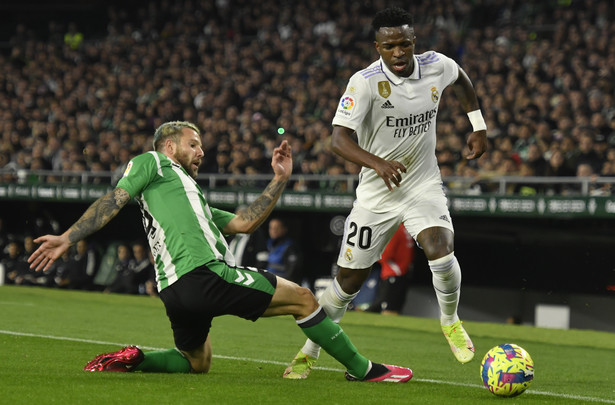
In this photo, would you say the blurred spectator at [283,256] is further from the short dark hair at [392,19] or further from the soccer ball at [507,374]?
the soccer ball at [507,374]

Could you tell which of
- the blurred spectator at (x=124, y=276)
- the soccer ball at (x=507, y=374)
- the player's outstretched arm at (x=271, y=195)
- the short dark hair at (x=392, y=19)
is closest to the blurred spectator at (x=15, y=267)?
the blurred spectator at (x=124, y=276)

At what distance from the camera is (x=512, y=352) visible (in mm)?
6355

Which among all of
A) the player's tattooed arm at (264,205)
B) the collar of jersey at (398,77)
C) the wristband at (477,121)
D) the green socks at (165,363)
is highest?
the collar of jersey at (398,77)

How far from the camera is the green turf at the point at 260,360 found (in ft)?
19.6

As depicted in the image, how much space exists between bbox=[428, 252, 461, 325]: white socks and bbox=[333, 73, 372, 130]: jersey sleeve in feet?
3.55

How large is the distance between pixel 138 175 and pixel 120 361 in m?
1.31

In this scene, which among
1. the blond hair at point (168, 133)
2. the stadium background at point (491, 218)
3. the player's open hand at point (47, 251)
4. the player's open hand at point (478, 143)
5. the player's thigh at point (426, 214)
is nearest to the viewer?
the player's open hand at point (47, 251)

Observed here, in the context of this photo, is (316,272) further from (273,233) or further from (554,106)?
(554,106)

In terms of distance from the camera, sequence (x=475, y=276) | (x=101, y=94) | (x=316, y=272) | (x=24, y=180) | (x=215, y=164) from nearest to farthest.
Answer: (x=475, y=276), (x=316, y=272), (x=215, y=164), (x=24, y=180), (x=101, y=94)

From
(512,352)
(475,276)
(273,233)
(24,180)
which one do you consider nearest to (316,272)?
(273,233)

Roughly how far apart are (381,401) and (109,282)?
13729 millimetres

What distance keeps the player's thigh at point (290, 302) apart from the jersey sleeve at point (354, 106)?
4.21ft

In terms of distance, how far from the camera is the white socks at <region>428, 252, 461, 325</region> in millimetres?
7082

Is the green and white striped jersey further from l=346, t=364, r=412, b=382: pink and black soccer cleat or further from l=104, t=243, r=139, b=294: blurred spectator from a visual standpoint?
l=104, t=243, r=139, b=294: blurred spectator
